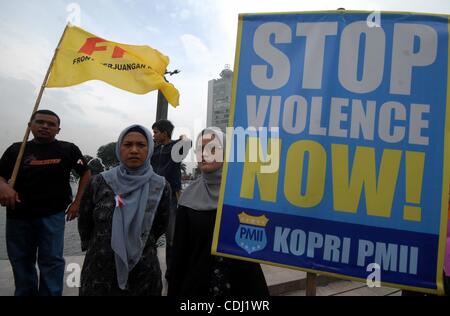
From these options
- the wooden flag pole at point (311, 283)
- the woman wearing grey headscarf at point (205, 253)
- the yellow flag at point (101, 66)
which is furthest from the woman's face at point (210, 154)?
the yellow flag at point (101, 66)

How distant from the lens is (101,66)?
286 centimetres

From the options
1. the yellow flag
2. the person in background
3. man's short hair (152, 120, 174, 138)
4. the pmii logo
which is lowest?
the pmii logo

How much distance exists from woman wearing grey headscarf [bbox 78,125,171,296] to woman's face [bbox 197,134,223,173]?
13.5 inches

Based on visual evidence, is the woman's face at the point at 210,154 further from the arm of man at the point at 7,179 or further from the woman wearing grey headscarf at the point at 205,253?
the arm of man at the point at 7,179

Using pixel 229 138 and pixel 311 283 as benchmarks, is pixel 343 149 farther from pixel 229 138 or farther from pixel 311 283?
pixel 311 283

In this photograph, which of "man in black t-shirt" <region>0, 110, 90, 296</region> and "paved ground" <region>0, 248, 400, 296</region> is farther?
"paved ground" <region>0, 248, 400, 296</region>

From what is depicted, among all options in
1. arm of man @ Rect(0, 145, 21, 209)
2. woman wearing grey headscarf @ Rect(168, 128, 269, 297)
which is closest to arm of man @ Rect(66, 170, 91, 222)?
arm of man @ Rect(0, 145, 21, 209)

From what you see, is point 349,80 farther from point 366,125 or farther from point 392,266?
point 392,266

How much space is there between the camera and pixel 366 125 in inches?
49.0

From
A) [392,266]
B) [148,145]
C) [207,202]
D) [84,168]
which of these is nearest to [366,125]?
[392,266]

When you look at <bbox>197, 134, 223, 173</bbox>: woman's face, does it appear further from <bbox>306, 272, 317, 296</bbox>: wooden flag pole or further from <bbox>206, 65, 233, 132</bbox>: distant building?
<bbox>206, 65, 233, 132</bbox>: distant building

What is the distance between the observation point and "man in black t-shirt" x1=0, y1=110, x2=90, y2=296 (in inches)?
90.6

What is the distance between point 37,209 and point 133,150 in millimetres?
1217

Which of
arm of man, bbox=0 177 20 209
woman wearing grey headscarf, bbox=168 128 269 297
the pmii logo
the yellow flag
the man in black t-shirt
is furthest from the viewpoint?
the yellow flag
